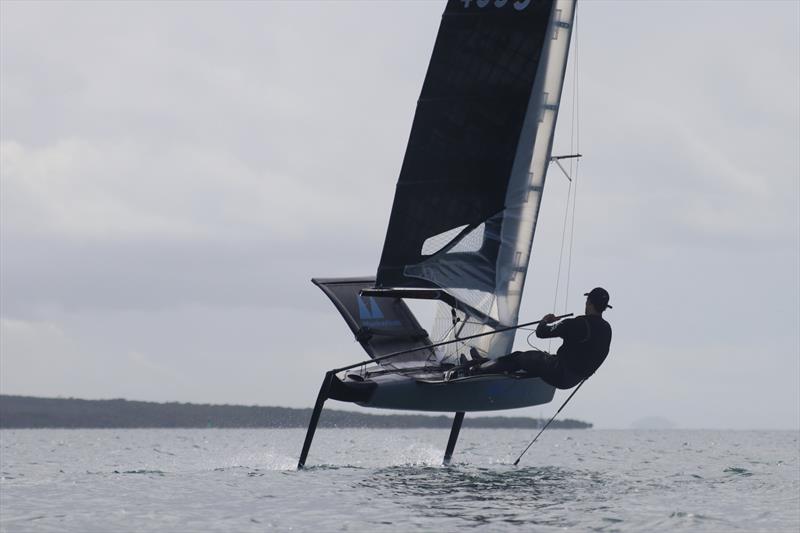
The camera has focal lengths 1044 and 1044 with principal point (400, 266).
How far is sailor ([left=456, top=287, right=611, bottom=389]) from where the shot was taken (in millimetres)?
16031

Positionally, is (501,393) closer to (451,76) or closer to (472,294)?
(472,294)

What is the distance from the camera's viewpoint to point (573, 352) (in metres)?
16.2

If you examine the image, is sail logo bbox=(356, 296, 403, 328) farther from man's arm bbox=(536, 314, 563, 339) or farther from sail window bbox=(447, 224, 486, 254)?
man's arm bbox=(536, 314, 563, 339)

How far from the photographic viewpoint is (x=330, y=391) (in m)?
17.5

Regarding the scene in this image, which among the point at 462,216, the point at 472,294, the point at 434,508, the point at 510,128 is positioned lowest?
the point at 434,508

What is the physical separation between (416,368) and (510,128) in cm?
449

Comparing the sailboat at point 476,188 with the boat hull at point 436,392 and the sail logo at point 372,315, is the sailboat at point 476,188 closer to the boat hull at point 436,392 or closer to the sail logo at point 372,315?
the boat hull at point 436,392

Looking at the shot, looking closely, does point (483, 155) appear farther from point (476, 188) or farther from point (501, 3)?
point (501, 3)

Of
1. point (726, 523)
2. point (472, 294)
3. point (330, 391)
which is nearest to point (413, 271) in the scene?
point (472, 294)

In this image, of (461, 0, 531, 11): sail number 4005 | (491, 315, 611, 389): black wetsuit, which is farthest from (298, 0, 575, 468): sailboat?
(491, 315, 611, 389): black wetsuit

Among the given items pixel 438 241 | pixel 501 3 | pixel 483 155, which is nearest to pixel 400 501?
pixel 438 241

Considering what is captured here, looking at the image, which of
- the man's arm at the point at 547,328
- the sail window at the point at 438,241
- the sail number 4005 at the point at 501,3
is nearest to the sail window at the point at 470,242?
the sail window at the point at 438,241

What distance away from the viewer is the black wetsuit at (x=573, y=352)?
16031 millimetres

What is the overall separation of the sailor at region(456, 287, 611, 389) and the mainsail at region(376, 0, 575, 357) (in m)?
1.52
